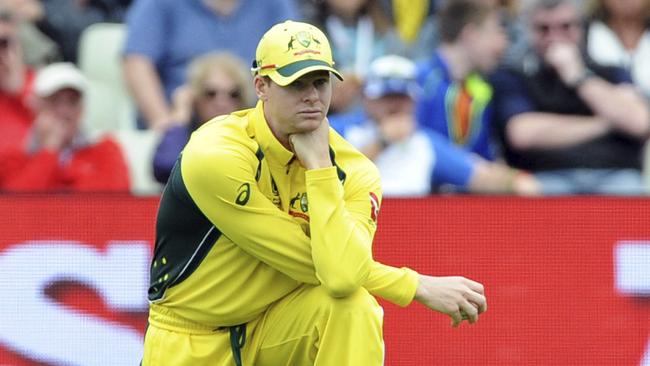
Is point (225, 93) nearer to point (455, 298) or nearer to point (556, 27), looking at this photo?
point (556, 27)

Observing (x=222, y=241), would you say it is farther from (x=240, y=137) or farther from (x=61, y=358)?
(x=61, y=358)

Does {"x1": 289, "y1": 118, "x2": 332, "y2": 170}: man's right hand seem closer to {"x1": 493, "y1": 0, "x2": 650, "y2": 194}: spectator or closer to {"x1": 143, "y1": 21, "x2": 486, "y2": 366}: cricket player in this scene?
{"x1": 143, "y1": 21, "x2": 486, "y2": 366}: cricket player

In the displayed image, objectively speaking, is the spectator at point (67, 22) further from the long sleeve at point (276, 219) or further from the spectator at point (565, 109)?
the long sleeve at point (276, 219)

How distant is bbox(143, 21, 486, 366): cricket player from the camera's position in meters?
4.73

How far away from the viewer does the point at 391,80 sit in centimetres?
815

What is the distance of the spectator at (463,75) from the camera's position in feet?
28.1

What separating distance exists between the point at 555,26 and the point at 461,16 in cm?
61

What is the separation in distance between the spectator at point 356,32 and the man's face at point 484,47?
0.53 meters

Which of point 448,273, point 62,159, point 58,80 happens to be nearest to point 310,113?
point 448,273

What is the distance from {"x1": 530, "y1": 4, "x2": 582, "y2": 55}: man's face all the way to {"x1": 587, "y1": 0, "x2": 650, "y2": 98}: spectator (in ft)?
0.79

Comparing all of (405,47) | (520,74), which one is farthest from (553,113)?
(405,47)

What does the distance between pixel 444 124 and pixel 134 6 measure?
220 centimetres

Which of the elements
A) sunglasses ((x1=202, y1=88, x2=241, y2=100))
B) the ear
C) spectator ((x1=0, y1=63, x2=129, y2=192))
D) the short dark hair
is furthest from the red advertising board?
the short dark hair

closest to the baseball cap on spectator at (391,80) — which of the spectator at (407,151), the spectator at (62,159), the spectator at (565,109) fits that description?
the spectator at (407,151)
